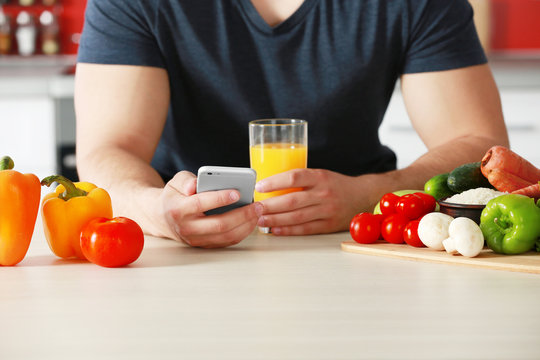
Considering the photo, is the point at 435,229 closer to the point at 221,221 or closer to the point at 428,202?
the point at 428,202

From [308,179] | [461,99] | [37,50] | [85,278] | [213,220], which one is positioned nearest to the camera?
[85,278]

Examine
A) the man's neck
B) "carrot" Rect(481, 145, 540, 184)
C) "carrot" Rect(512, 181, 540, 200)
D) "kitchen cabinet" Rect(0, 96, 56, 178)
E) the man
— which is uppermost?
the man's neck

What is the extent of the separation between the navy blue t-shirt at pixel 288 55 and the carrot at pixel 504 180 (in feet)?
1.86

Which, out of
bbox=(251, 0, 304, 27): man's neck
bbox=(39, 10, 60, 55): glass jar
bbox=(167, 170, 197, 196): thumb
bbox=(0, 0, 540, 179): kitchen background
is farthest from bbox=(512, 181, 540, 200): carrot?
bbox=(39, 10, 60, 55): glass jar

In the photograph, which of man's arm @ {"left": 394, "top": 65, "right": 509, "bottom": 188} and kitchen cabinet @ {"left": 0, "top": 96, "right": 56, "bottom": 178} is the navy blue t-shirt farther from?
kitchen cabinet @ {"left": 0, "top": 96, "right": 56, "bottom": 178}

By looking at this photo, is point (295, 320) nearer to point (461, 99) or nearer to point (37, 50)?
point (461, 99)

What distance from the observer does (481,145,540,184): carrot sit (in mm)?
1167

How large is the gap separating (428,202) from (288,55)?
2.17 feet

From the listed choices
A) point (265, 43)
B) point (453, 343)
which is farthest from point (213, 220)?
point (265, 43)

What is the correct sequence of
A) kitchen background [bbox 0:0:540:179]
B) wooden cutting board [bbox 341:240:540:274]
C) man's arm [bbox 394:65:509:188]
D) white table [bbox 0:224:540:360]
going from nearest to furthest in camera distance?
white table [bbox 0:224:540:360], wooden cutting board [bbox 341:240:540:274], man's arm [bbox 394:65:509:188], kitchen background [bbox 0:0:540:179]

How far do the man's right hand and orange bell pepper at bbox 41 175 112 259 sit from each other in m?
0.12

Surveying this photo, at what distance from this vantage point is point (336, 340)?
0.76m

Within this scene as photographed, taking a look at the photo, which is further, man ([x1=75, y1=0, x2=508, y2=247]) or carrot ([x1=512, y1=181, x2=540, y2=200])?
man ([x1=75, y1=0, x2=508, y2=247])

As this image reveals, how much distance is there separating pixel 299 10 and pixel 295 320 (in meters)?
1.04
